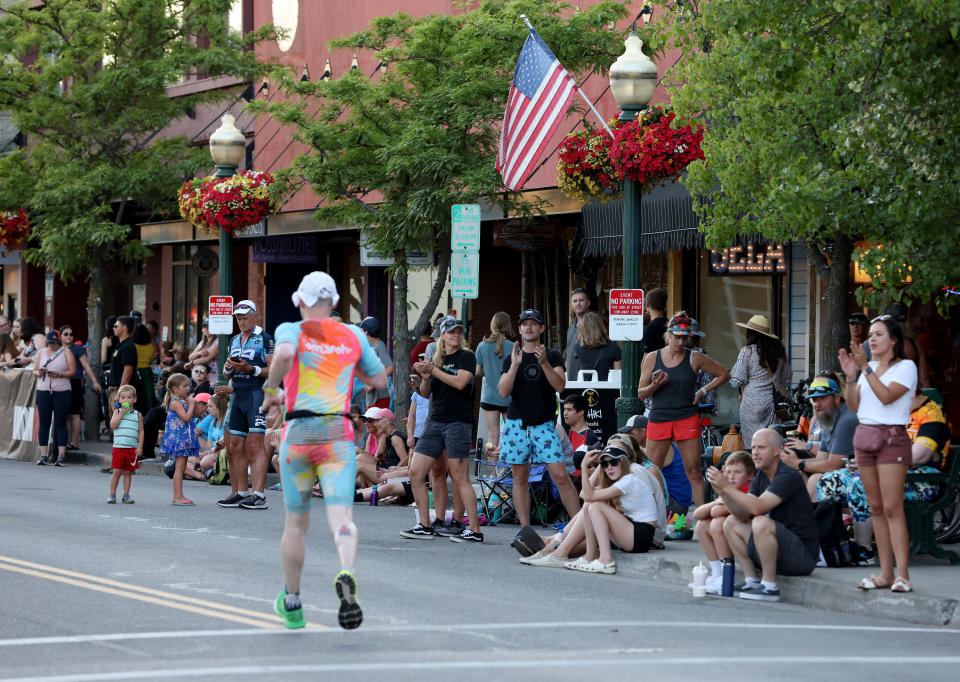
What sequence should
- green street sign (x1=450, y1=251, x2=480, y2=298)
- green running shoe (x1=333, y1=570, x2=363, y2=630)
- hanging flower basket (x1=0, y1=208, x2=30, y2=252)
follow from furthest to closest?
hanging flower basket (x1=0, y1=208, x2=30, y2=252), green street sign (x1=450, y1=251, x2=480, y2=298), green running shoe (x1=333, y1=570, x2=363, y2=630)

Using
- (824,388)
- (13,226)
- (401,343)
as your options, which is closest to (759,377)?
(824,388)

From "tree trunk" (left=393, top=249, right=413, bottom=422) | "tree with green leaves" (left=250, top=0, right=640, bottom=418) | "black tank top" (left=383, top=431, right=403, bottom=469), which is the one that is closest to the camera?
"black tank top" (left=383, top=431, right=403, bottom=469)

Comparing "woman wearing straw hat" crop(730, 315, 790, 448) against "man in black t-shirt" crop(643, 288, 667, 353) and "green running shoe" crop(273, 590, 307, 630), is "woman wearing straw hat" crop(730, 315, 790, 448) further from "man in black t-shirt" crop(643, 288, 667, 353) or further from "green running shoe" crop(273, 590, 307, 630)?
"green running shoe" crop(273, 590, 307, 630)

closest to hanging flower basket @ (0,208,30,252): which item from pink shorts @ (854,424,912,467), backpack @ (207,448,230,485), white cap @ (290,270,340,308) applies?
backpack @ (207,448,230,485)

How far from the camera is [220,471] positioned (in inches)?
730

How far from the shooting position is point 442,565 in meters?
11.6

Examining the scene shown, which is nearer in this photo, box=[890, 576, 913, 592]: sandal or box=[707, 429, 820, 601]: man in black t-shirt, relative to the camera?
box=[890, 576, 913, 592]: sandal

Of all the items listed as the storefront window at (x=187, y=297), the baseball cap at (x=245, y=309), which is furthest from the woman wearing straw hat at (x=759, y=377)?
the storefront window at (x=187, y=297)

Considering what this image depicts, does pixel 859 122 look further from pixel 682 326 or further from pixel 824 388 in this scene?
pixel 682 326

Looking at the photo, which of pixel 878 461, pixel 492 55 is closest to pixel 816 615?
pixel 878 461

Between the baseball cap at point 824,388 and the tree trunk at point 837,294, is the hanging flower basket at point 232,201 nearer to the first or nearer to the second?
the tree trunk at point 837,294

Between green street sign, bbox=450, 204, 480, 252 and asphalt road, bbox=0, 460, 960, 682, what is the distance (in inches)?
147

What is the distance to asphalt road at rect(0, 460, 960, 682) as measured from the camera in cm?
747

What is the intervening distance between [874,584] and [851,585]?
20 cm
